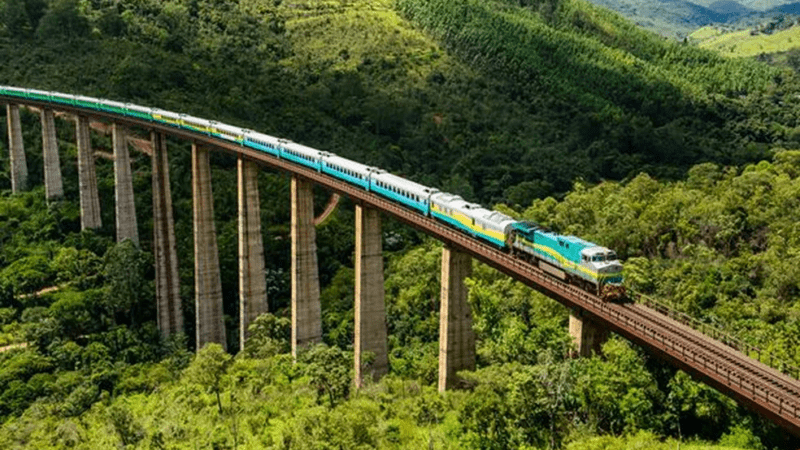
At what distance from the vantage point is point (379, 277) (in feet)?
124

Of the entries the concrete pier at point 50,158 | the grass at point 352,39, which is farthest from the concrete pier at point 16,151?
the grass at point 352,39

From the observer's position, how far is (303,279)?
42.4 m

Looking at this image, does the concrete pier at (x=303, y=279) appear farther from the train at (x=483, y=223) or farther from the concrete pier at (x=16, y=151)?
the concrete pier at (x=16, y=151)

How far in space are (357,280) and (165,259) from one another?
24359 mm

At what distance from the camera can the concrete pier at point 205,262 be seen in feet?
167

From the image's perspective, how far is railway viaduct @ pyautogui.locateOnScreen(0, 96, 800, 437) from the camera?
2178cm

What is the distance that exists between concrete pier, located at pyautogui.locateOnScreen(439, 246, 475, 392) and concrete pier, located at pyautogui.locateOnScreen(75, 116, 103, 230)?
43166 millimetres

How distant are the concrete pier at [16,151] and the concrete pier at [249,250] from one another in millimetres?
34703

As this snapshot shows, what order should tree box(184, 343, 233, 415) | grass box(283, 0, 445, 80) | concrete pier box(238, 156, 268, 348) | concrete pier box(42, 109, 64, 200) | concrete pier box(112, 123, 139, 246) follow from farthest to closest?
Answer: 1. grass box(283, 0, 445, 80)
2. concrete pier box(42, 109, 64, 200)
3. concrete pier box(112, 123, 139, 246)
4. concrete pier box(238, 156, 268, 348)
5. tree box(184, 343, 233, 415)

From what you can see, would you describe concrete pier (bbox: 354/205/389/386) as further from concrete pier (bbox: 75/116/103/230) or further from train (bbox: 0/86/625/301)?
concrete pier (bbox: 75/116/103/230)

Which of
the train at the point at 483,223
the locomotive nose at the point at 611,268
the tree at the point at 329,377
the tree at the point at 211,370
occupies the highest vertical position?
the locomotive nose at the point at 611,268

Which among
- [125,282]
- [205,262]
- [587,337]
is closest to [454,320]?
[587,337]

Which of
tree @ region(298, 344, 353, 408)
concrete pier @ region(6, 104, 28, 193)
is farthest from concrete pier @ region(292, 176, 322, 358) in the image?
concrete pier @ region(6, 104, 28, 193)

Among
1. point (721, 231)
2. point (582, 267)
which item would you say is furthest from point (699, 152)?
point (582, 267)
